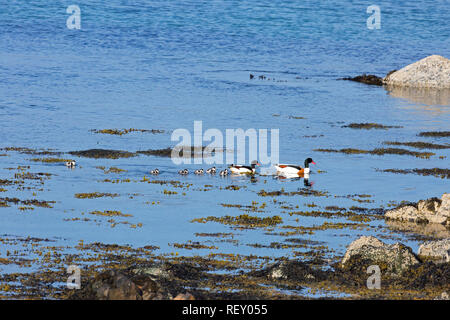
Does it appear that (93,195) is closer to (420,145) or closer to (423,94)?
(420,145)

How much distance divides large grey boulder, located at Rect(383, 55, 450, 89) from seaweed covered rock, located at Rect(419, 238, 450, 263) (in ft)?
142

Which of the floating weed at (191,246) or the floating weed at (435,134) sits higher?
the floating weed at (435,134)

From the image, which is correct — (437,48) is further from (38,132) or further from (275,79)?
(38,132)

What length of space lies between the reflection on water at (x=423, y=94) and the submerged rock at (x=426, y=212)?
31507mm

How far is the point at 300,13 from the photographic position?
114m

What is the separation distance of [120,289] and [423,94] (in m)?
48.1

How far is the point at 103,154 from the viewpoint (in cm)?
3816

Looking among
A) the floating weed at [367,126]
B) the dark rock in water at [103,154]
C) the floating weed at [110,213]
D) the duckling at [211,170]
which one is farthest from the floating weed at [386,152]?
the floating weed at [110,213]

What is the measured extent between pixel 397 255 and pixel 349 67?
192ft

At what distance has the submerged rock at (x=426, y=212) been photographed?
27.9 m

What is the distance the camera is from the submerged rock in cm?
2788

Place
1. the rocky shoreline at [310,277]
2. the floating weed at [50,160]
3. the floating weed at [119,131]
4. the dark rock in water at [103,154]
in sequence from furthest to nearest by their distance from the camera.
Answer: the floating weed at [119,131]
the dark rock in water at [103,154]
the floating weed at [50,160]
the rocky shoreline at [310,277]

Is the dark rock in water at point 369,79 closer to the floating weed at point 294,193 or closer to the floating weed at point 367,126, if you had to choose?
the floating weed at point 367,126
